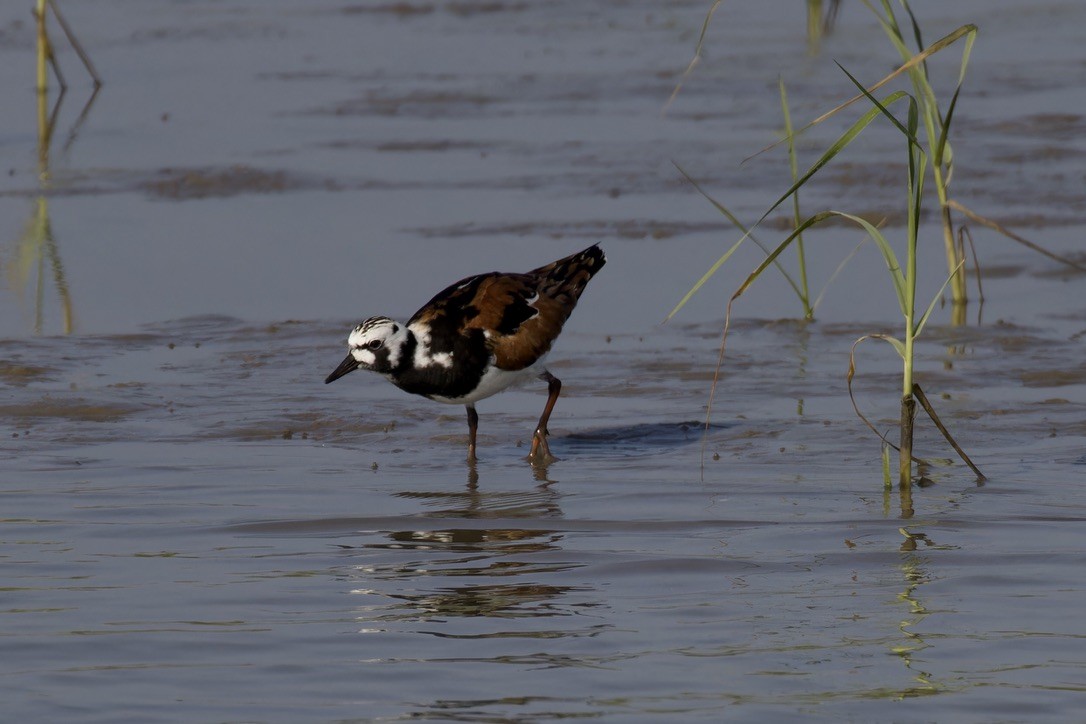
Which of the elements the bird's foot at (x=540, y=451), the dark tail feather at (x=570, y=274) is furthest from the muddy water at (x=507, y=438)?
the dark tail feather at (x=570, y=274)

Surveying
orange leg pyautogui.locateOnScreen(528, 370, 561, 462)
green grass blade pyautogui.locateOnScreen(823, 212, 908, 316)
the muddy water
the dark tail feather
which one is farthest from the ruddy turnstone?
green grass blade pyautogui.locateOnScreen(823, 212, 908, 316)

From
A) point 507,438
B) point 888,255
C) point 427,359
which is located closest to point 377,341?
point 427,359

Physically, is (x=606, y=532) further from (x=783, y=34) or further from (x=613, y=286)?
(x=783, y=34)

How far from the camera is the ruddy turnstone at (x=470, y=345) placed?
8148mm

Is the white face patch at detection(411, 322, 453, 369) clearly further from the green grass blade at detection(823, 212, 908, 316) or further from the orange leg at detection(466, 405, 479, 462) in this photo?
the green grass blade at detection(823, 212, 908, 316)

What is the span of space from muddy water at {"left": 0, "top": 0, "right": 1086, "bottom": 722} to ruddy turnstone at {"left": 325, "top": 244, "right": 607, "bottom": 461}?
318 mm

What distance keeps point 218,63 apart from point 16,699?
1638 centimetres

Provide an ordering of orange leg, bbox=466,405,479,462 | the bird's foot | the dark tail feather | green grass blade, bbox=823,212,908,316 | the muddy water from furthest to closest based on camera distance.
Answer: the dark tail feather, orange leg, bbox=466,405,479,462, the bird's foot, green grass blade, bbox=823,212,908,316, the muddy water

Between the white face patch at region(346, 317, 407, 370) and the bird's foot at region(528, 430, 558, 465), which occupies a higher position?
the white face patch at region(346, 317, 407, 370)

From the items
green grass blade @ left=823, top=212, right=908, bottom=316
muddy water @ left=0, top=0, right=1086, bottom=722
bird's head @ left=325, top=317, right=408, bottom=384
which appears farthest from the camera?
bird's head @ left=325, top=317, right=408, bottom=384

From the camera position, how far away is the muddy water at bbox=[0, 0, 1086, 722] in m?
5.30

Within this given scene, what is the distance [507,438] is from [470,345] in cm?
72

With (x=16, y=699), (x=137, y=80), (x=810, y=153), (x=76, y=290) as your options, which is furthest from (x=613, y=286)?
(x=137, y=80)

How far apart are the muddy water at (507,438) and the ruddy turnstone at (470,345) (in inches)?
12.5
